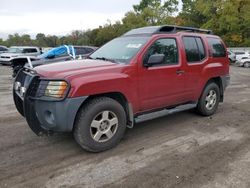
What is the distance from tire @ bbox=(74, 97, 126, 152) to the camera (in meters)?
4.29

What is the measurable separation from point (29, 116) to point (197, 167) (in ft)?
8.21

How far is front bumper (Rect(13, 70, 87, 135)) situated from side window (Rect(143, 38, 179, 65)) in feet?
5.60

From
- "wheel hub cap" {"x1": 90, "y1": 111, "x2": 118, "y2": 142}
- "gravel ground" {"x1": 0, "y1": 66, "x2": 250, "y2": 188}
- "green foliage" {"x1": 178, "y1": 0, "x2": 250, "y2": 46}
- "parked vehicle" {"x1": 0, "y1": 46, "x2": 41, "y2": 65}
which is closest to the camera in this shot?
"gravel ground" {"x1": 0, "y1": 66, "x2": 250, "y2": 188}

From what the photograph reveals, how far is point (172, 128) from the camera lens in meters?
5.76

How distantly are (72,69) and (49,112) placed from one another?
0.72m

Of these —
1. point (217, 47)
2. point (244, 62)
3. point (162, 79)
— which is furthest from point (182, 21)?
point (162, 79)

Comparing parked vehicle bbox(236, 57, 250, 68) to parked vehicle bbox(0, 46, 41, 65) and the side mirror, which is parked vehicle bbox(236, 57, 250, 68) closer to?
parked vehicle bbox(0, 46, 41, 65)

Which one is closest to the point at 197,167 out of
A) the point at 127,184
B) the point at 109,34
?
the point at 127,184

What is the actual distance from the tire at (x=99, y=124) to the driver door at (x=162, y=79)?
2.00 ft

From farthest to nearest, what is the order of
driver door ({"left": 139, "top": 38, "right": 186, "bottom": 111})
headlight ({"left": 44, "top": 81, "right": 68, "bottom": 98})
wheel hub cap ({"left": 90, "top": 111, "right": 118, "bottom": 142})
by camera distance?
driver door ({"left": 139, "top": 38, "right": 186, "bottom": 111})
wheel hub cap ({"left": 90, "top": 111, "right": 118, "bottom": 142})
headlight ({"left": 44, "top": 81, "right": 68, "bottom": 98})

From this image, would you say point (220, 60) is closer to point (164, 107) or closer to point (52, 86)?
point (164, 107)

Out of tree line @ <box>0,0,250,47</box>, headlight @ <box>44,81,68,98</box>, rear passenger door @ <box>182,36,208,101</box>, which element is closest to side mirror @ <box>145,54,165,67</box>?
rear passenger door @ <box>182,36,208,101</box>

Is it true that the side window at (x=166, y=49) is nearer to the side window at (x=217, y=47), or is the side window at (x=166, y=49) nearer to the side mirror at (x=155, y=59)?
the side mirror at (x=155, y=59)

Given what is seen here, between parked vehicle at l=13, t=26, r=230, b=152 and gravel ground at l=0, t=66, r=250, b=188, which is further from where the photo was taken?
parked vehicle at l=13, t=26, r=230, b=152
